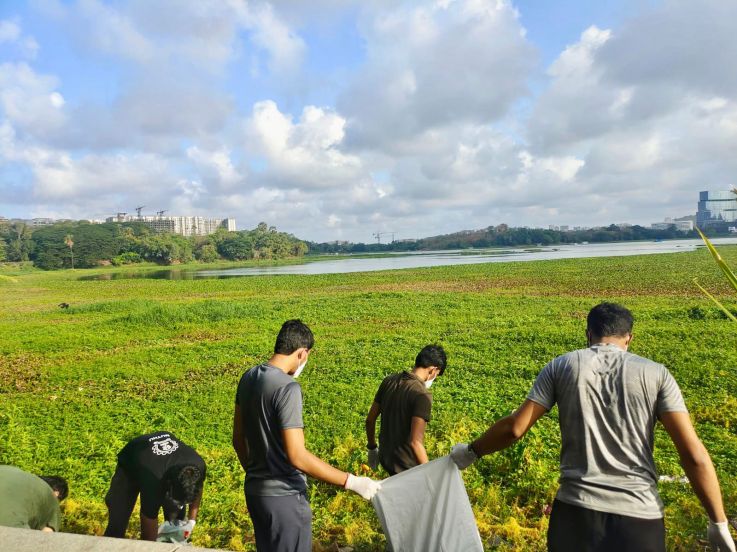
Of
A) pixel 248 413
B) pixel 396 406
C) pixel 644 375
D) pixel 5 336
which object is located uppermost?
pixel 644 375

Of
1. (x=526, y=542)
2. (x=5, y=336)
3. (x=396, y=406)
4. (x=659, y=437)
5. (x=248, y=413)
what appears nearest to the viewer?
(x=248, y=413)

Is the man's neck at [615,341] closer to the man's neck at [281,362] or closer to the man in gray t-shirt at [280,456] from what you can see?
the man in gray t-shirt at [280,456]

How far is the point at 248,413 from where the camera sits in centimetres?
273

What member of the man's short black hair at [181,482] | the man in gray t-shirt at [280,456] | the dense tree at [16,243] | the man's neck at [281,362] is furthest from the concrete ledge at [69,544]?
the dense tree at [16,243]

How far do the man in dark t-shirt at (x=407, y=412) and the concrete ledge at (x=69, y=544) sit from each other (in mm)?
1618

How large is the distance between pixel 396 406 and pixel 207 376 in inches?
318

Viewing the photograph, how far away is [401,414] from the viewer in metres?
3.64

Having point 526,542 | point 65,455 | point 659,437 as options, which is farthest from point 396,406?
point 65,455

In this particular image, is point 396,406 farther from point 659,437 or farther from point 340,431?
point 659,437

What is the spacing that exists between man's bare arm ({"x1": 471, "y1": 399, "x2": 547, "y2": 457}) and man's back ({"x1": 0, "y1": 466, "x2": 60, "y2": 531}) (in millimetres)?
2601

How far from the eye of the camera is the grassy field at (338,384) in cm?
484

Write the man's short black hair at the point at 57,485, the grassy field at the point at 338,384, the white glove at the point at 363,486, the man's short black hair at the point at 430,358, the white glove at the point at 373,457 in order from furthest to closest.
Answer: the grassy field at the point at 338,384, the white glove at the point at 373,457, the man's short black hair at the point at 430,358, the man's short black hair at the point at 57,485, the white glove at the point at 363,486

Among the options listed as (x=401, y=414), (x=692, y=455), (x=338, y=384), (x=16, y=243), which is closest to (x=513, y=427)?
(x=692, y=455)

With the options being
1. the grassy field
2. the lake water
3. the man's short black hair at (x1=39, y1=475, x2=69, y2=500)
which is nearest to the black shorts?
the grassy field
